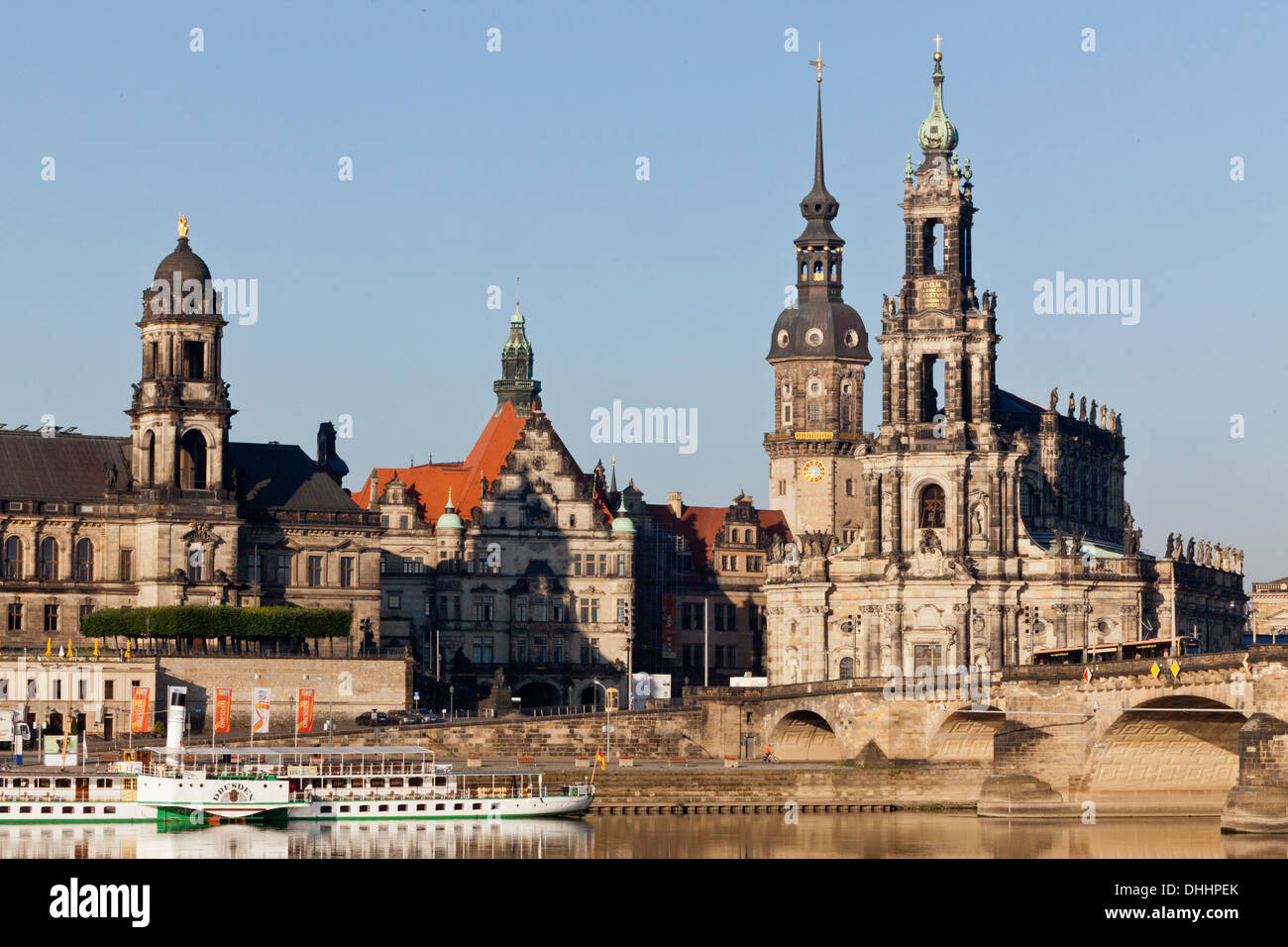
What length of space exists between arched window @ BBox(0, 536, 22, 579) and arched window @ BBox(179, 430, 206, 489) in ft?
28.0

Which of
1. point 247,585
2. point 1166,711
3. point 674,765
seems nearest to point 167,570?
point 247,585

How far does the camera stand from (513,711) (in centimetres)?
14200

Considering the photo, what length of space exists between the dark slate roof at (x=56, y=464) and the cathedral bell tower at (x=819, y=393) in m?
45.6

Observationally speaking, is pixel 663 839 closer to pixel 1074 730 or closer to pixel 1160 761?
pixel 1074 730

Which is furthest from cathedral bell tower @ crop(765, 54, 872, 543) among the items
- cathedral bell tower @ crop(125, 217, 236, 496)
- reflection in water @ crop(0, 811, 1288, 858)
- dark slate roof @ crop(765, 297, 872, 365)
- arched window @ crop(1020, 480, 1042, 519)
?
reflection in water @ crop(0, 811, 1288, 858)

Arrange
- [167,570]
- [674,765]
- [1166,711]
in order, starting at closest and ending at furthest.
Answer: [1166,711]
[674,765]
[167,570]

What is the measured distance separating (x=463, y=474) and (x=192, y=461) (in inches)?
1034

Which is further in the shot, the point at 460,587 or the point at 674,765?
the point at 460,587

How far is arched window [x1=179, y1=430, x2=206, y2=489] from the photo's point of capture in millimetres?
143375

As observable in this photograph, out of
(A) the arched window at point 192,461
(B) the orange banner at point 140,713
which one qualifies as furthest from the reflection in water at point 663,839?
(A) the arched window at point 192,461

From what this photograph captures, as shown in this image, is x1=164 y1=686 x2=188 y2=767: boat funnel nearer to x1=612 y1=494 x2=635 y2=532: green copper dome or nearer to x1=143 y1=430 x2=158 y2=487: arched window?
x1=143 y1=430 x2=158 y2=487: arched window
